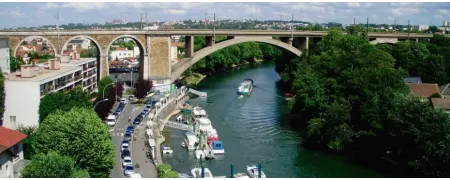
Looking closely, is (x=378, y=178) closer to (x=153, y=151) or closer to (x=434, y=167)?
(x=434, y=167)

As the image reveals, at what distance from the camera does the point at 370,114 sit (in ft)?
42.4

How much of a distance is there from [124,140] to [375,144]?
564 cm

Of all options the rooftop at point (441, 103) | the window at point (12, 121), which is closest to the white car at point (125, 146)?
the window at point (12, 121)

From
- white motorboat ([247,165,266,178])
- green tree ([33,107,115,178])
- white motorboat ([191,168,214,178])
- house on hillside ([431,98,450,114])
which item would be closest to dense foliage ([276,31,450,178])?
house on hillside ([431,98,450,114])

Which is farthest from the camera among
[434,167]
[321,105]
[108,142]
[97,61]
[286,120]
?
[97,61]

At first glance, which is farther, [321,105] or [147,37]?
[147,37]

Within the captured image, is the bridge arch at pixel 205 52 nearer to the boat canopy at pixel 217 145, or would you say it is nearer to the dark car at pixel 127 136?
→ the dark car at pixel 127 136

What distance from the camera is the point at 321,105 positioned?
15.1m

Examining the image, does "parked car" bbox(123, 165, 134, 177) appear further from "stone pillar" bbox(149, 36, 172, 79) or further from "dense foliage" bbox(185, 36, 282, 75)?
"dense foliage" bbox(185, 36, 282, 75)

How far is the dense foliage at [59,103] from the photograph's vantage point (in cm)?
1220

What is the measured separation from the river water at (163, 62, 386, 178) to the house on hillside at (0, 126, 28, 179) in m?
3.72

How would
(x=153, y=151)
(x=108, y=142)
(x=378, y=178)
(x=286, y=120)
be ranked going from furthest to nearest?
(x=286, y=120)
(x=153, y=151)
(x=378, y=178)
(x=108, y=142)

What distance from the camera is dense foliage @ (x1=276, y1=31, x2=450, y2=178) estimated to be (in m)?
10.6

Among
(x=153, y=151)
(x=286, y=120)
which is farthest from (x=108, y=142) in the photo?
(x=286, y=120)
